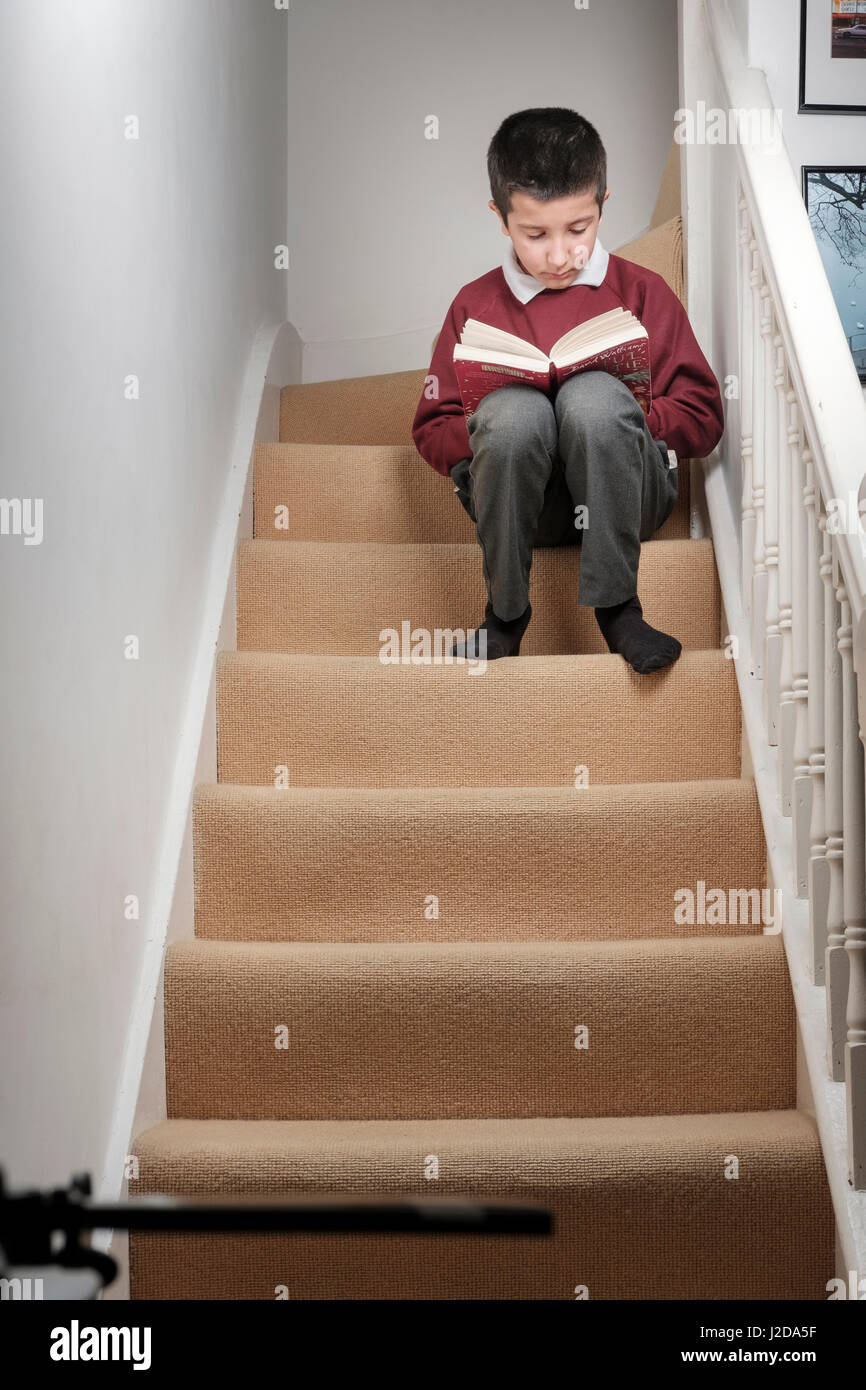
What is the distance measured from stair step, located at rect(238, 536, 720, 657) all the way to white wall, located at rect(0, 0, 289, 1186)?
157 mm

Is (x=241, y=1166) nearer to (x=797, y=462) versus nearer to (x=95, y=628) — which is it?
(x=95, y=628)

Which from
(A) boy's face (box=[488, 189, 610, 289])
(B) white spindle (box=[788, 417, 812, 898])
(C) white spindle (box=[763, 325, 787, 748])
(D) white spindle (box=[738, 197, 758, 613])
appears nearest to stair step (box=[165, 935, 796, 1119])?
(B) white spindle (box=[788, 417, 812, 898])

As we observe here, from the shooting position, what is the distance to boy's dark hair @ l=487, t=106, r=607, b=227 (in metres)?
1.90

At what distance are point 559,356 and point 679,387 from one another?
23cm

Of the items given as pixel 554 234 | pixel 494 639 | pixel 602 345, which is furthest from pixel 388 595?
pixel 554 234

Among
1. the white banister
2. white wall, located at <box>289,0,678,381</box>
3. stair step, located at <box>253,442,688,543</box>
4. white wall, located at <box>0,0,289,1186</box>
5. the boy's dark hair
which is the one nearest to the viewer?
white wall, located at <box>0,0,289,1186</box>

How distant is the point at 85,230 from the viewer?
1234 millimetres

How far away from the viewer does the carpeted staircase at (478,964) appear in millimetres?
1229

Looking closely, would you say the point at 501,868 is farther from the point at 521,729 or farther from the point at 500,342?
the point at 500,342

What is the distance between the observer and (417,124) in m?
3.08

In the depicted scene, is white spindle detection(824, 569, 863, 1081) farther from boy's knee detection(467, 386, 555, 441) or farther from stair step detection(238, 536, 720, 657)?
stair step detection(238, 536, 720, 657)

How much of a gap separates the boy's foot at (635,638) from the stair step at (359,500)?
0.48 m
